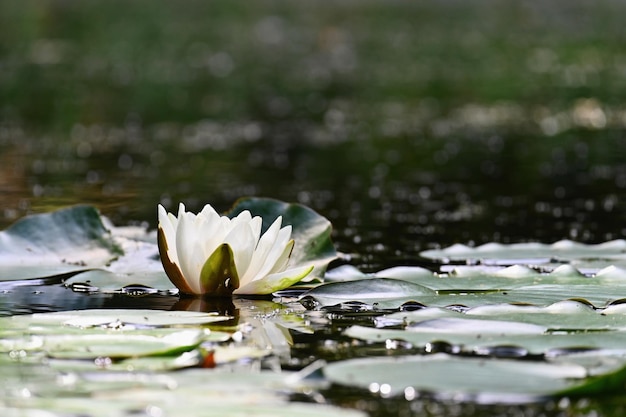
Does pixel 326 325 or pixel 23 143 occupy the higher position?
pixel 23 143

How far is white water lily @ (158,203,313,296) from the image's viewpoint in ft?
8.16

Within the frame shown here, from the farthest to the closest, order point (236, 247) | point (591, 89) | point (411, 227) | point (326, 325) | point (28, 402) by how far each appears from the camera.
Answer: point (591, 89), point (411, 227), point (236, 247), point (326, 325), point (28, 402)

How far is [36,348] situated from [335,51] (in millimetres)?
14016

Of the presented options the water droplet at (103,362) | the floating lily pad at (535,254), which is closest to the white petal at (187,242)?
the water droplet at (103,362)

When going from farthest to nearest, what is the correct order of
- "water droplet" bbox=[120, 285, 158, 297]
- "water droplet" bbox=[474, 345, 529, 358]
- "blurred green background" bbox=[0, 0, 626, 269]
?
1. "blurred green background" bbox=[0, 0, 626, 269]
2. "water droplet" bbox=[120, 285, 158, 297]
3. "water droplet" bbox=[474, 345, 529, 358]

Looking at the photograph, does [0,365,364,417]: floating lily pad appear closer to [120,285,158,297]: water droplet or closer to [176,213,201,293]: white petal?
[176,213,201,293]: white petal

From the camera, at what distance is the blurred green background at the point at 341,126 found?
454 centimetres

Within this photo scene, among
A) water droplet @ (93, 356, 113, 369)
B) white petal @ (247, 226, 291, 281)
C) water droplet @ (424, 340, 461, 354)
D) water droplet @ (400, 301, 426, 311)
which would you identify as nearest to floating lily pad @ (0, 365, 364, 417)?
water droplet @ (93, 356, 113, 369)

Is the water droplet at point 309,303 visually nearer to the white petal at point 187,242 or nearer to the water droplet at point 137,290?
the white petal at point 187,242

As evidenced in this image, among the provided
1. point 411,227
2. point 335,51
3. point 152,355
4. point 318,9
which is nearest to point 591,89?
point 335,51

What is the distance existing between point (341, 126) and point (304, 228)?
5393 mm

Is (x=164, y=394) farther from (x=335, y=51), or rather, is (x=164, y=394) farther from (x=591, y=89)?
(x=335, y=51)

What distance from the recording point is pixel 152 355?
75.5 inches

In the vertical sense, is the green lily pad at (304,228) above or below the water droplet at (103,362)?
above
